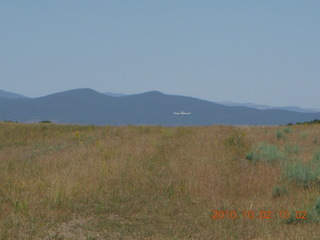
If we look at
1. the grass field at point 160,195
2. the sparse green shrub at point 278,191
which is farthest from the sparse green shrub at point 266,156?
the sparse green shrub at point 278,191

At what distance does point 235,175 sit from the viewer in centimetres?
1166

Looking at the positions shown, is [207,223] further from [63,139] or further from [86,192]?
[63,139]

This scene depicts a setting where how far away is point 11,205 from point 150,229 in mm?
3014

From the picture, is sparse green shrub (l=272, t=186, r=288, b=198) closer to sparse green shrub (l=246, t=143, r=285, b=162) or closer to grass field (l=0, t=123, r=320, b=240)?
grass field (l=0, t=123, r=320, b=240)
